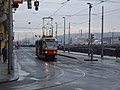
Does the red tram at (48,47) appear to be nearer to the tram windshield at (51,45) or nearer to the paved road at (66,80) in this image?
the tram windshield at (51,45)

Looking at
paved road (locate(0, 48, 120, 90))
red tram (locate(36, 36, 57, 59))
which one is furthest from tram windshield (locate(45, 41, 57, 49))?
paved road (locate(0, 48, 120, 90))

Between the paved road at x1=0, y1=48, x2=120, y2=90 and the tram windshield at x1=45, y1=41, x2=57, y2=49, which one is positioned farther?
the tram windshield at x1=45, y1=41, x2=57, y2=49

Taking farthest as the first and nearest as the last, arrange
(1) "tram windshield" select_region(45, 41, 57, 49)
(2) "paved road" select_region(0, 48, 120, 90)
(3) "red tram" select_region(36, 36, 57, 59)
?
(1) "tram windshield" select_region(45, 41, 57, 49) < (3) "red tram" select_region(36, 36, 57, 59) < (2) "paved road" select_region(0, 48, 120, 90)

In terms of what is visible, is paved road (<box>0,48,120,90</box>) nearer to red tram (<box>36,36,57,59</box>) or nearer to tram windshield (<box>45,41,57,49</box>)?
red tram (<box>36,36,57,59</box>)

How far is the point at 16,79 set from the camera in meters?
22.5

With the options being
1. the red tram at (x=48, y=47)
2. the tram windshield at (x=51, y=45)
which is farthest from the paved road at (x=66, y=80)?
the tram windshield at (x=51, y=45)

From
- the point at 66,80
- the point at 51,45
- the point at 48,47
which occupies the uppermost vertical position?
the point at 51,45

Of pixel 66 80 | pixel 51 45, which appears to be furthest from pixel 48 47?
pixel 66 80

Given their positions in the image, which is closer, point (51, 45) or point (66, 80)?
point (66, 80)

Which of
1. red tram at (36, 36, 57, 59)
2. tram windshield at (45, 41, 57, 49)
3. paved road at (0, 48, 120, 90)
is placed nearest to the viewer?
paved road at (0, 48, 120, 90)

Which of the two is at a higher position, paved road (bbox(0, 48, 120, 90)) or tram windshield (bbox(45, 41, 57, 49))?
tram windshield (bbox(45, 41, 57, 49))

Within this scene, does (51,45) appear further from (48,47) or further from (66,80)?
(66,80)

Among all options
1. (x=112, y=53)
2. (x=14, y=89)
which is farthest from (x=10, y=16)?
(x=112, y=53)

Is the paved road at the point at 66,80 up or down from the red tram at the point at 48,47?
down
